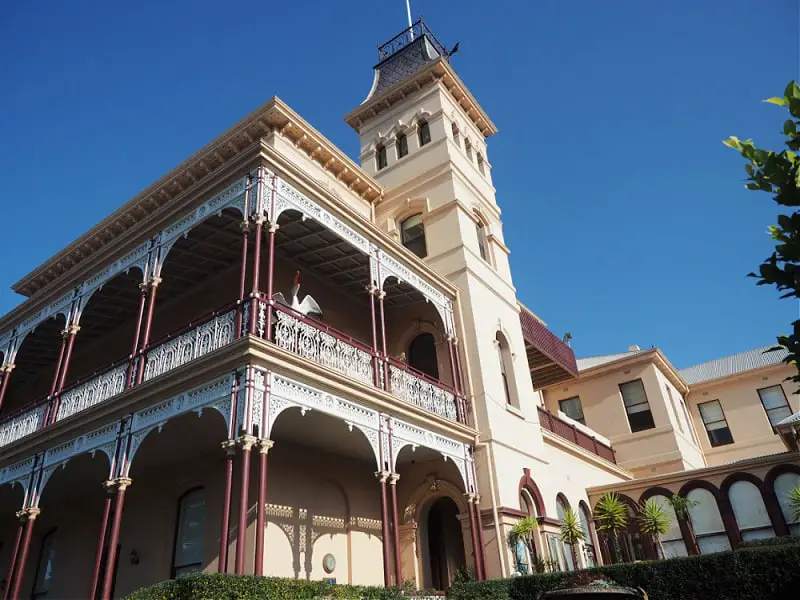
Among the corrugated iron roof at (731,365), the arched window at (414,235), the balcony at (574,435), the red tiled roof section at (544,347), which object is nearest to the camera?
the arched window at (414,235)

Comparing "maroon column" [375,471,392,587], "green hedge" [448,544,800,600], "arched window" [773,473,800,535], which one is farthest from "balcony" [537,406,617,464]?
"maroon column" [375,471,392,587]

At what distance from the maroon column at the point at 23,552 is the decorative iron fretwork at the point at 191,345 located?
4.03 meters

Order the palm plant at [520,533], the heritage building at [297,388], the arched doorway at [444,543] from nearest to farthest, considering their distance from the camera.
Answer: the heritage building at [297,388] < the palm plant at [520,533] < the arched doorway at [444,543]

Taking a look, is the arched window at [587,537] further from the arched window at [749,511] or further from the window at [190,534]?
the window at [190,534]

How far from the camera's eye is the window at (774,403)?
27.8m

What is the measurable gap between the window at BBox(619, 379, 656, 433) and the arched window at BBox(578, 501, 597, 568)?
6.63m

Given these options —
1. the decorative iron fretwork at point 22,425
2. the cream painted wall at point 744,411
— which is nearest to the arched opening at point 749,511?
the cream painted wall at point 744,411

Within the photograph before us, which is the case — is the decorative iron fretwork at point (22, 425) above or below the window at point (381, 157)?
below

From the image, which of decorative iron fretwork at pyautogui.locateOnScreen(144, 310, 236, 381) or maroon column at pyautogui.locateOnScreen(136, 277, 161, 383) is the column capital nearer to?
decorative iron fretwork at pyautogui.locateOnScreen(144, 310, 236, 381)

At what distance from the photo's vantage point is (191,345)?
11.0m

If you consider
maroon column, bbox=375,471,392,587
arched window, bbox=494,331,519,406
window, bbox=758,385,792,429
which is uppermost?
window, bbox=758,385,792,429

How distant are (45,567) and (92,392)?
726cm

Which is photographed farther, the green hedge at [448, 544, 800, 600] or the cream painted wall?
the cream painted wall

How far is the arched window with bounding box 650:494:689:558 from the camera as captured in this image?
18.3 metres
